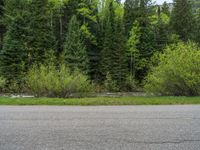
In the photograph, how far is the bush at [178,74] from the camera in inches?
705

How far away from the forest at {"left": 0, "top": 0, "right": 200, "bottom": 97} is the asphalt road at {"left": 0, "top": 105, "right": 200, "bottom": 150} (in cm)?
1122

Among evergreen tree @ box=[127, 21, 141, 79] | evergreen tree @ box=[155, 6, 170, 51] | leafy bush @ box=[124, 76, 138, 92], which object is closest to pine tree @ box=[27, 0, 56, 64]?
leafy bush @ box=[124, 76, 138, 92]

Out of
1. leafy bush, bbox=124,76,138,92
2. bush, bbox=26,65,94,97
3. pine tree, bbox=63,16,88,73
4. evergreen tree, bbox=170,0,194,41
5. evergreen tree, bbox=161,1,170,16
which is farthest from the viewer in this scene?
evergreen tree, bbox=161,1,170,16

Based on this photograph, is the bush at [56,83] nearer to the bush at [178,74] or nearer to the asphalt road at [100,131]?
the bush at [178,74]

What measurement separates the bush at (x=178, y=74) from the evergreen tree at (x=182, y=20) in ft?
89.7

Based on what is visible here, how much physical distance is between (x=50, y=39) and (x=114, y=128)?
3112cm

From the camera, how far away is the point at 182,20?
45656mm

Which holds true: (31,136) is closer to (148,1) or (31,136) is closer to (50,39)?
(50,39)

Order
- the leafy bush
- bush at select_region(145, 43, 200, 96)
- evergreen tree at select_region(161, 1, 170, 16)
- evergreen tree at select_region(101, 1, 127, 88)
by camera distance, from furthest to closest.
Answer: evergreen tree at select_region(161, 1, 170, 16)
evergreen tree at select_region(101, 1, 127, 88)
the leafy bush
bush at select_region(145, 43, 200, 96)

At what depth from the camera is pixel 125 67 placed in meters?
38.0

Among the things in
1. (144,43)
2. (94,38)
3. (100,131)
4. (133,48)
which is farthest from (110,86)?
A: (100,131)

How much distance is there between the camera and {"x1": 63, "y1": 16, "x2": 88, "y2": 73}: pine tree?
3472 centimetres

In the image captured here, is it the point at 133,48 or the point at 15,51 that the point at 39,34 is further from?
the point at 133,48

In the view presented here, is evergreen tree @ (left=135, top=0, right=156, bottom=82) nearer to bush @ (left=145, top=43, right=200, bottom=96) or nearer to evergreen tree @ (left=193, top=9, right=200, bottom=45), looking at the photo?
evergreen tree @ (left=193, top=9, right=200, bottom=45)
